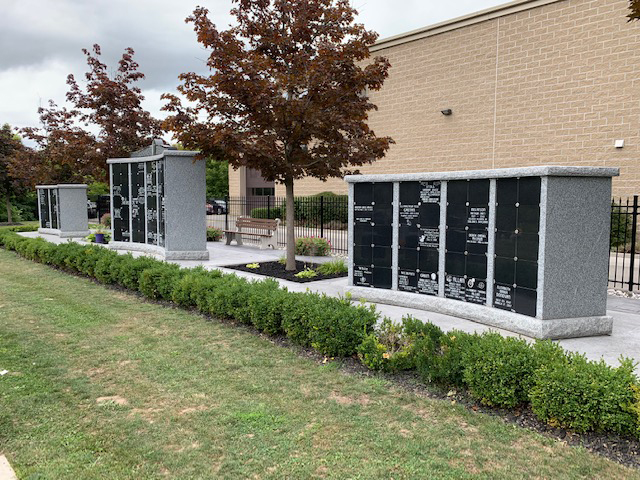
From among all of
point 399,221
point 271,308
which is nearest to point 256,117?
point 399,221

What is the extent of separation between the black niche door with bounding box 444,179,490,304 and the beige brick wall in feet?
44.9

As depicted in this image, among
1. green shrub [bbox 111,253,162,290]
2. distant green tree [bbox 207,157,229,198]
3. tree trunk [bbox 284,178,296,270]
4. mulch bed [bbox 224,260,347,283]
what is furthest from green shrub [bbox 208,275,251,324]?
distant green tree [bbox 207,157,229,198]

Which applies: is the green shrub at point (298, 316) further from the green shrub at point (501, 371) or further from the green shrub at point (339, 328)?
the green shrub at point (501, 371)

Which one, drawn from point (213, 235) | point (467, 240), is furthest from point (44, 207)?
point (467, 240)

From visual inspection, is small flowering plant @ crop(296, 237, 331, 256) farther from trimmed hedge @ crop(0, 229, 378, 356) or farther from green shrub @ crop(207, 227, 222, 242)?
green shrub @ crop(207, 227, 222, 242)

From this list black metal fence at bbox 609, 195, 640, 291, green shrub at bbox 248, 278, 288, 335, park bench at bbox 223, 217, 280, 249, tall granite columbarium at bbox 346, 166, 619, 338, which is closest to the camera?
tall granite columbarium at bbox 346, 166, 619, 338

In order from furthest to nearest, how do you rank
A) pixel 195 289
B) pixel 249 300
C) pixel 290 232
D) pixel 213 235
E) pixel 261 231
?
pixel 213 235 → pixel 261 231 → pixel 290 232 → pixel 195 289 → pixel 249 300

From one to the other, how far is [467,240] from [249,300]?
302 centimetres

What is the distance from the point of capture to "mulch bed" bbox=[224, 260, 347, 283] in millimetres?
10453

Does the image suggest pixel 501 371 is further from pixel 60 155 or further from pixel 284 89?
pixel 60 155

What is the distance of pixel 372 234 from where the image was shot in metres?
8.23

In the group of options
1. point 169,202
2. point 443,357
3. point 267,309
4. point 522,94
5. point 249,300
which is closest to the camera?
point 443,357

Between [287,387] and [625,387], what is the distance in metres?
2.79

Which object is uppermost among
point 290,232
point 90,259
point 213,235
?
point 290,232
